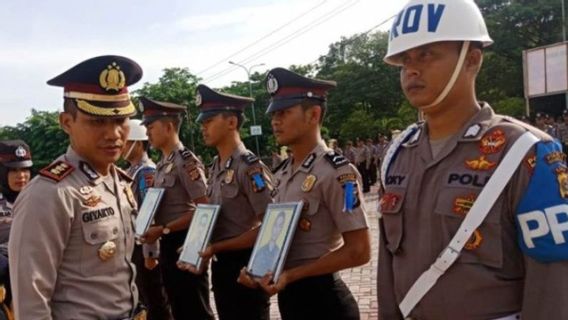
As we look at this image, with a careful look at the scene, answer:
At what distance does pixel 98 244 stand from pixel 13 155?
2504mm

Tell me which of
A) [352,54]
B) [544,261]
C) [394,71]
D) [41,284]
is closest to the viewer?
[544,261]

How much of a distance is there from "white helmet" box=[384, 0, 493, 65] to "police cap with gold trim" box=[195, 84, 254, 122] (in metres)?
2.51

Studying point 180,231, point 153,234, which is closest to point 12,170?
point 153,234

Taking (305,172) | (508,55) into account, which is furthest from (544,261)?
(508,55)

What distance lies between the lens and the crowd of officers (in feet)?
6.14

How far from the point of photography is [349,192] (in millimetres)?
3043

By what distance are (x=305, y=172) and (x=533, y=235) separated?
1.59 meters

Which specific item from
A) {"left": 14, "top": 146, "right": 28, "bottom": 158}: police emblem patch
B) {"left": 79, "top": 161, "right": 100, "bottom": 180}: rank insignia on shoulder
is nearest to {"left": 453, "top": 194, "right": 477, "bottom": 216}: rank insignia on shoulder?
{"left": 79, "top": 161, "right": 100, "bottom": 180}: rank insignia on shoulder

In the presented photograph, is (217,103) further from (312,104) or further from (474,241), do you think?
(474,241)

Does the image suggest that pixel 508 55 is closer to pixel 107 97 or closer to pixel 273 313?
pixel 273 313

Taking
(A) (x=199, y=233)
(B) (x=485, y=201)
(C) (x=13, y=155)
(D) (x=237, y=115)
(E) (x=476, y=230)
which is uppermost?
(D) (x=237, y=115)

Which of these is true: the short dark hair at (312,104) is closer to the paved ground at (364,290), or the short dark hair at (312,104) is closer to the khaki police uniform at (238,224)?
the khaki police uniform at (238,224)

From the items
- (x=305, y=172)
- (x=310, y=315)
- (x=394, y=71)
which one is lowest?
(x=310, y=315)

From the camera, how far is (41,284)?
224cm
